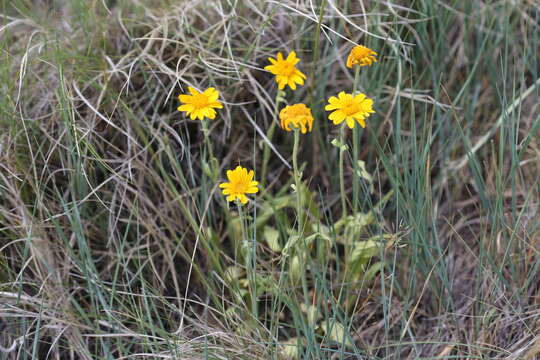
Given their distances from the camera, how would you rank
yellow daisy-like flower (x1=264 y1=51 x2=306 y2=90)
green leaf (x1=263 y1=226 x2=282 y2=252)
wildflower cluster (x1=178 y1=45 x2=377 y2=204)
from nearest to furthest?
wildflower cluster (x1=178 y1=45 x2=377 y2=204), yellow daisy-like flower (x1=264 y1=51 x2=306 y2=90), green leaf (x1=263 y1=226 x2=282 y2=252)

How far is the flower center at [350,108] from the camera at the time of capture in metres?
1.04

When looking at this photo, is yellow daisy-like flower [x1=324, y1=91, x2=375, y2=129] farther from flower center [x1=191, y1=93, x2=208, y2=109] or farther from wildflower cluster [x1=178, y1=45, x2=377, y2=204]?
flower center [x1=191, y1=93, x2=208, y2=109]

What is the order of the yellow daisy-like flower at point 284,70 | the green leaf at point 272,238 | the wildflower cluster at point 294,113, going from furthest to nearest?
the green leaf at point 272,238, the yellow daisy-like flower at point 284,70, the wildflower cluster at point 294,113

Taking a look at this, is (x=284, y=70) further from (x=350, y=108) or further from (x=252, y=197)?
(x=252, y=197)

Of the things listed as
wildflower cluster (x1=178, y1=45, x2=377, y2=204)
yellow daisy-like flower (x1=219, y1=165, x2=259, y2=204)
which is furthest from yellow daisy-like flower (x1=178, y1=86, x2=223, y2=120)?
yellow daisy-like flower (x1=219, y1=165, x2=259, y2=204)

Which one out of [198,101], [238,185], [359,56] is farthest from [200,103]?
[359,56]

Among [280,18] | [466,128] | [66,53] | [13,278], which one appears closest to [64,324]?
[13,278]

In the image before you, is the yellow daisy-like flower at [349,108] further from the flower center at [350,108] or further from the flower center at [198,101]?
the flower center at [198,101]

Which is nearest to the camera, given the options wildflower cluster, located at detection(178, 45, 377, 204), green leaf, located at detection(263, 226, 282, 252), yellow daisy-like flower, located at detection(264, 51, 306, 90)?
wildflower cluster, located at detection(178, 45, 377, 204)

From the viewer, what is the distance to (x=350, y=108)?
3.40 feet

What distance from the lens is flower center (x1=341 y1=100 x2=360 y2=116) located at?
1036 millimetres

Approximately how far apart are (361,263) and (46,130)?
765mm

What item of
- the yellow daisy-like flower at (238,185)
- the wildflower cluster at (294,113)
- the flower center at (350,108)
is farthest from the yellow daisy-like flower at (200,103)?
the flower center at (350,108)

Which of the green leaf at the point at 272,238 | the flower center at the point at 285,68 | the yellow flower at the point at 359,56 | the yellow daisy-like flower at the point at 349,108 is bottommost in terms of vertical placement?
the green leaf at the point at 272,238
